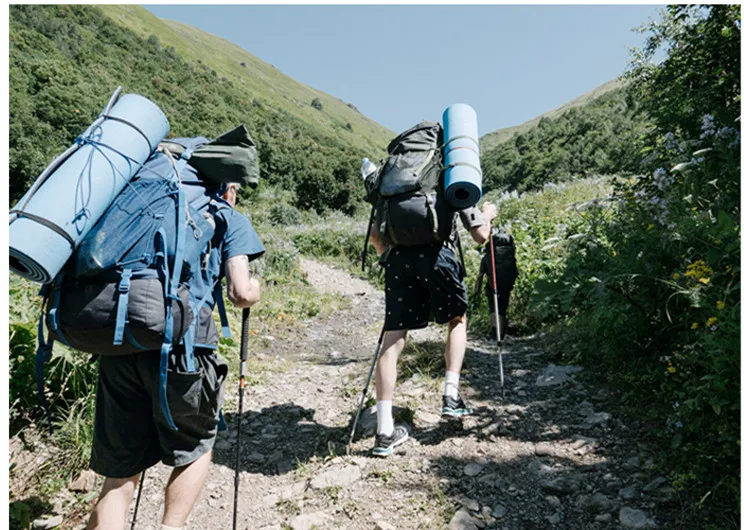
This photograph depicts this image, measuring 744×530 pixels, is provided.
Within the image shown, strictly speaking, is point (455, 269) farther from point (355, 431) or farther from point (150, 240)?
point (150, 240)

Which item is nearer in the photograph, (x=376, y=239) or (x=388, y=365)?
(x=388, y=365)

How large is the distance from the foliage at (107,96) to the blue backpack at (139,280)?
34.2 m

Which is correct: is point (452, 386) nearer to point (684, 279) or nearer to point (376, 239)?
point (376, 239)

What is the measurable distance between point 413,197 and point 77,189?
6.29 feet

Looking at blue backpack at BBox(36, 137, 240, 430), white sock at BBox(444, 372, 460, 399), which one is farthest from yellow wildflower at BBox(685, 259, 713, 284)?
blue backpack at BBox(36, 137, 240, 430)

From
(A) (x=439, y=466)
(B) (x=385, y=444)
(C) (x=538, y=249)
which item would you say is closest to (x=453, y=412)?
(A) (x=439, y=466)

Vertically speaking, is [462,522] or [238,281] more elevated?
[238,281]

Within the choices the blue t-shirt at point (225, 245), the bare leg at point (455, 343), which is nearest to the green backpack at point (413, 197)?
the bare leg at point (455, 343)

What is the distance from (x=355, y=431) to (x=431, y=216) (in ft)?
5.44

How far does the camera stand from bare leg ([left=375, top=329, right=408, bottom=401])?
3250 millimetres

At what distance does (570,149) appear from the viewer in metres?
30.3

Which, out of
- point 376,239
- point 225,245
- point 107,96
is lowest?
point 225,245

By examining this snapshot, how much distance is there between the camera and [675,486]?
2496 millimetres

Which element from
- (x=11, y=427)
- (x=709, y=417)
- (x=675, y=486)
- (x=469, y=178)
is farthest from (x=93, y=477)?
(x=709, y=417)
